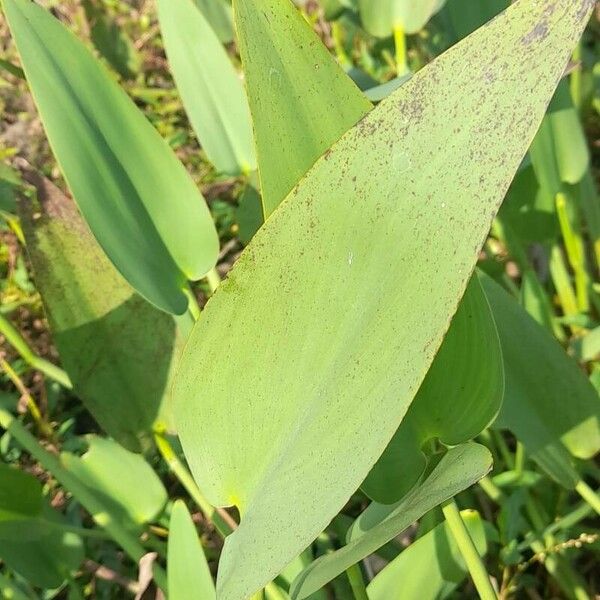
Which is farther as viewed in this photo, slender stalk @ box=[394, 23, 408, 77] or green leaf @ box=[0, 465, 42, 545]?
slender stalk @ box=[394, 23, 408, 77]

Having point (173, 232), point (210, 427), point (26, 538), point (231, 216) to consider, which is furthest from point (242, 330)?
point (231, 216)

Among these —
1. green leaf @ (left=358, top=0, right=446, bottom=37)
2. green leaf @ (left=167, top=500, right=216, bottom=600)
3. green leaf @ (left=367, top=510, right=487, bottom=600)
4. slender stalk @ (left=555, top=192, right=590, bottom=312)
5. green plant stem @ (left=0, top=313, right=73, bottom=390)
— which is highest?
green leaf @ (left=358, top=0, right=446, bottom=37)

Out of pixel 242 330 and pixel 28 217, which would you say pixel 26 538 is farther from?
pixel 242 330

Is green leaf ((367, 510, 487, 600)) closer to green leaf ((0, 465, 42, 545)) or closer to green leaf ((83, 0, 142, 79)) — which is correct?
green leaf ((0, 465, 42, 545))

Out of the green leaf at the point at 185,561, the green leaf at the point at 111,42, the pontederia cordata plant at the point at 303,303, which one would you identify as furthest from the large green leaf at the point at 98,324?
the green leaf at the point at 111,42

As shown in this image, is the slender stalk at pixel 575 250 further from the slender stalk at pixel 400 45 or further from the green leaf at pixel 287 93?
the green leaf at pixel 287 93

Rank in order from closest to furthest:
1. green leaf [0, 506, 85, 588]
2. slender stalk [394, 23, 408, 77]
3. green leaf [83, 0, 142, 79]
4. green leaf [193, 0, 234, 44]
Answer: green leaf [0, 506, 85, 588] < slender stalk [394, 23, 408, 77] < green leaf [193, 0, 234, 44] < green leaf [83, 0, 142, 79]

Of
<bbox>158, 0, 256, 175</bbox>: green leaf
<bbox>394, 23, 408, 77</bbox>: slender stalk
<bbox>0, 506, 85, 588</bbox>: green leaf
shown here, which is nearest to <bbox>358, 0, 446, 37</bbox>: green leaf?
<bbox>394, 23, 408, 77</bbox>: slender stalk
